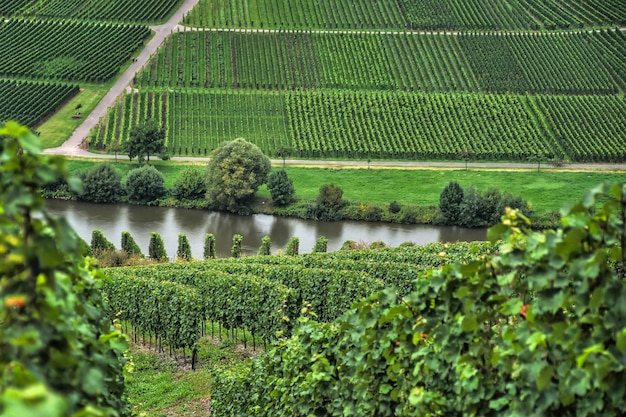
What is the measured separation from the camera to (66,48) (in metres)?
116

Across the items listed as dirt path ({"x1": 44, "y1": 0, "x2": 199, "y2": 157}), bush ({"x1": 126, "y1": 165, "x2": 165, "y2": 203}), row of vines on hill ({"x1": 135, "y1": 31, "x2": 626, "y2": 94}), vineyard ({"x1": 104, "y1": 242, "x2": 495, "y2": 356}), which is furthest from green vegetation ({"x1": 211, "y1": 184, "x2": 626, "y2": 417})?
row of vines on hill ({"x1": 135, "y1": 31, "x2": 626, "y2": 94})

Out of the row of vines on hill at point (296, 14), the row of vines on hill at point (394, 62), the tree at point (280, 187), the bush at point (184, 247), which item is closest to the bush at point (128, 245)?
the bush at point (184, 247)

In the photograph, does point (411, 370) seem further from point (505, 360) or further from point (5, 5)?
point (5, 5)

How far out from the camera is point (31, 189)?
31.6 feet

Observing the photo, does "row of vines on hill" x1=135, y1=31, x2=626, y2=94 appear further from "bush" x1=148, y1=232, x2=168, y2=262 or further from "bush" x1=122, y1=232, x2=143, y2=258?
"bush" x1=122, y1=232, x2=143, y2=258

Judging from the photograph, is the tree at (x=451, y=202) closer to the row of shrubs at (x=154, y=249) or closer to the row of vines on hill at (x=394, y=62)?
the row of shrubs at (x=154, y=249)

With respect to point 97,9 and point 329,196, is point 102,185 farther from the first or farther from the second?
point 97,9

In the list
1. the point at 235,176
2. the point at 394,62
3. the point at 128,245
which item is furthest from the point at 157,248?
the point at 394,62

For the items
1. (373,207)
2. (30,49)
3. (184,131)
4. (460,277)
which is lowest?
(460,277)

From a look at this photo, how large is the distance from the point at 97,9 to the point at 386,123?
1835 inches

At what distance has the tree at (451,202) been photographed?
8350cm

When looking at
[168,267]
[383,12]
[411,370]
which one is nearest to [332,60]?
[383,12]

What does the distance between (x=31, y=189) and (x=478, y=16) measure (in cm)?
12325

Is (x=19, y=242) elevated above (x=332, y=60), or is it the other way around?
(x=332, y=60)
